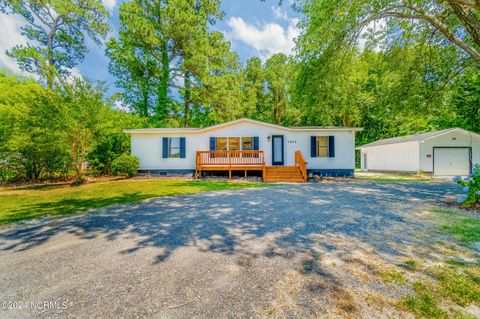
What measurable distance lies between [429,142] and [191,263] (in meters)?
18.1

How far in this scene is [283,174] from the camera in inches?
461

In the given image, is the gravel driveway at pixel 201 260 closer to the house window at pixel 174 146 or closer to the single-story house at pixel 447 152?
the house window at pixel 174 146

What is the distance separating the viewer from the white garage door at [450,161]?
14156 millimetres

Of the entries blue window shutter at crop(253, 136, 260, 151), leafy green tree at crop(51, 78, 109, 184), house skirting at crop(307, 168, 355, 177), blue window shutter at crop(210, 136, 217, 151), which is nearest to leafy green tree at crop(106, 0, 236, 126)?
blue window shutter at crop(210, 136, 217, 151)

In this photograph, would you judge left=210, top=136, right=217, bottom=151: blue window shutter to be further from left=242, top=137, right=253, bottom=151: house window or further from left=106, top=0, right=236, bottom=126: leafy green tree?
left=106, top=0, right=236, bottom=126: leafy green tree

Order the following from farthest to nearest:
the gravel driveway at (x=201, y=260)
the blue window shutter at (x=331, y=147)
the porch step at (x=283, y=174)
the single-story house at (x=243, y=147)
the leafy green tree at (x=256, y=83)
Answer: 1. the leafy green tree at (x=256, y=83)
2. the blue window shutter at (x=331, y=147)
3. the single-story house at (x=243, y=147)
4. the porch step at (x=283, y=174)
5. the gravel driveway at (x=201, y=260)

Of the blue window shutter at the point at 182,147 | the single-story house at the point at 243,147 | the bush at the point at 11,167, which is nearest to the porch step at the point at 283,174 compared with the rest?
the single-story house at the point at 243,147

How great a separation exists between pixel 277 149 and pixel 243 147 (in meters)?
2.16

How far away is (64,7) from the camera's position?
15867 mm

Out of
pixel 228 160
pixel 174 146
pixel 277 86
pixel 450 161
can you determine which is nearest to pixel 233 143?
pixel 228 160

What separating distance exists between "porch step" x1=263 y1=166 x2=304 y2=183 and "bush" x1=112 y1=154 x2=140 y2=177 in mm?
7734

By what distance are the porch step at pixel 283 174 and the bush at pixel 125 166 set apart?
773 cm

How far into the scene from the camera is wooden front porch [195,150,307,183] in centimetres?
1186

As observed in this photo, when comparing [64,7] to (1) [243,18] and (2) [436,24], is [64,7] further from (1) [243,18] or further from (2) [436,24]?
(2) [436,24]
